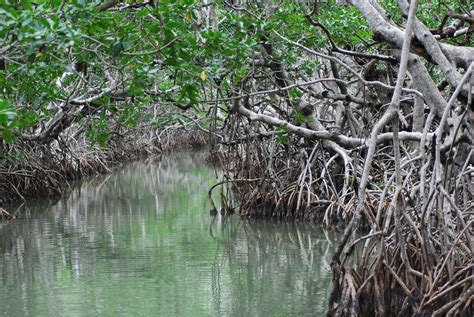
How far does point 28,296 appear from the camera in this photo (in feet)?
20.4

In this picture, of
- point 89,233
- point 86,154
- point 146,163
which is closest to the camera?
point 89,233

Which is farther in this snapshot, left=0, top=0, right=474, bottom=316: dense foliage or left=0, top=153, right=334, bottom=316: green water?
left=0, top=153, right=334, bottom=316: green water

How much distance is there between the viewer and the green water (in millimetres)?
5906

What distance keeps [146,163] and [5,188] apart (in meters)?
9.90

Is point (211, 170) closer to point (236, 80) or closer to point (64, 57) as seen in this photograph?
point (236, 80)

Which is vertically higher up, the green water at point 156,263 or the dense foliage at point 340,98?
the dense foliage at point 340,98

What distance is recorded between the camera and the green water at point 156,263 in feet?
19.4

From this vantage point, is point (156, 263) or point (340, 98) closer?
point (156, 263)

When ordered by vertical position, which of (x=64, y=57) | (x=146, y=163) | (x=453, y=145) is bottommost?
(x=146, y=163)

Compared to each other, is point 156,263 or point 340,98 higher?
point 340,98

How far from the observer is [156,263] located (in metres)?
7.41

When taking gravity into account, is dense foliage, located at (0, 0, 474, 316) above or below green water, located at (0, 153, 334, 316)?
above

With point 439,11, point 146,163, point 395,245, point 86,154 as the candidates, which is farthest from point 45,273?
point 146,163

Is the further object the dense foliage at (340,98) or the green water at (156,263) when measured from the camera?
the green water at (156,263)
